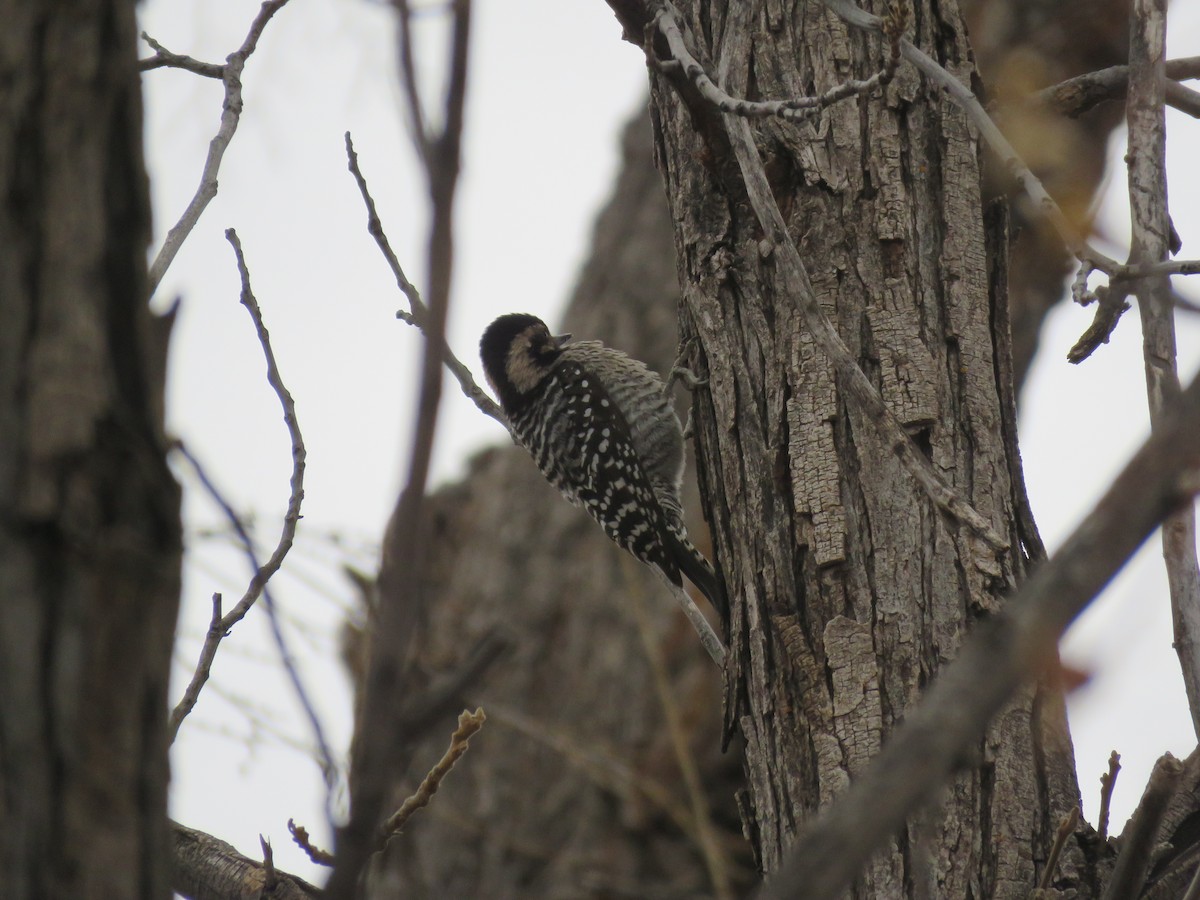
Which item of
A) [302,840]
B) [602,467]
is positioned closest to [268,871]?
[302,840]

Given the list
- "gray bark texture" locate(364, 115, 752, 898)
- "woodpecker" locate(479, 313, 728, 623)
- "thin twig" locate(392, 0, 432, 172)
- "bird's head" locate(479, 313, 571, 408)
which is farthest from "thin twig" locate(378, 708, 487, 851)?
"gray bark texture" locate(364, 115, 752, 898)

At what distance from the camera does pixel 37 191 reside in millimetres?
1312

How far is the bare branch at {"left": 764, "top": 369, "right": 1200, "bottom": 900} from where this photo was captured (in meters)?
1.07

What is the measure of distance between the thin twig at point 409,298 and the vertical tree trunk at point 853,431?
2.35 feet

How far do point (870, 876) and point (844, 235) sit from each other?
145 centimetres

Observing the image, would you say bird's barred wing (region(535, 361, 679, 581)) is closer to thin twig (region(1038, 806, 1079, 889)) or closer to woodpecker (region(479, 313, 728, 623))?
woodpecker (region(479, 313, 728, 623))

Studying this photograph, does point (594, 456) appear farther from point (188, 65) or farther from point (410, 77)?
point (410, 77)

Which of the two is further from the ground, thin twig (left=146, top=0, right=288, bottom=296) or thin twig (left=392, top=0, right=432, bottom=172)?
thin twig (left=146, top=0, right=288, bottom=296)

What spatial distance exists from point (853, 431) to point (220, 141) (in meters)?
1.53

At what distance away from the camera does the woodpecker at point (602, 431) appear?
5309 millimetres

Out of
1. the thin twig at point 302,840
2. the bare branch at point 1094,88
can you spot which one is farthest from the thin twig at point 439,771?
the bare branch at point 1094,88

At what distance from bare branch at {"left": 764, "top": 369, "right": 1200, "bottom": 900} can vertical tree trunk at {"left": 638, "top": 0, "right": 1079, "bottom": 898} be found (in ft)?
4.66

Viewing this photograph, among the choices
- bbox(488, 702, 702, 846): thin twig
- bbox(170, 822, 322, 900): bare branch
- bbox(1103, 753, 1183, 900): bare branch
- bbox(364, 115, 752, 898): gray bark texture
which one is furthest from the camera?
bbox(364, 115, 752, 898): gray bark texture

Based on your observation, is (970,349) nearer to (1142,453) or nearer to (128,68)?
(1142,453)
